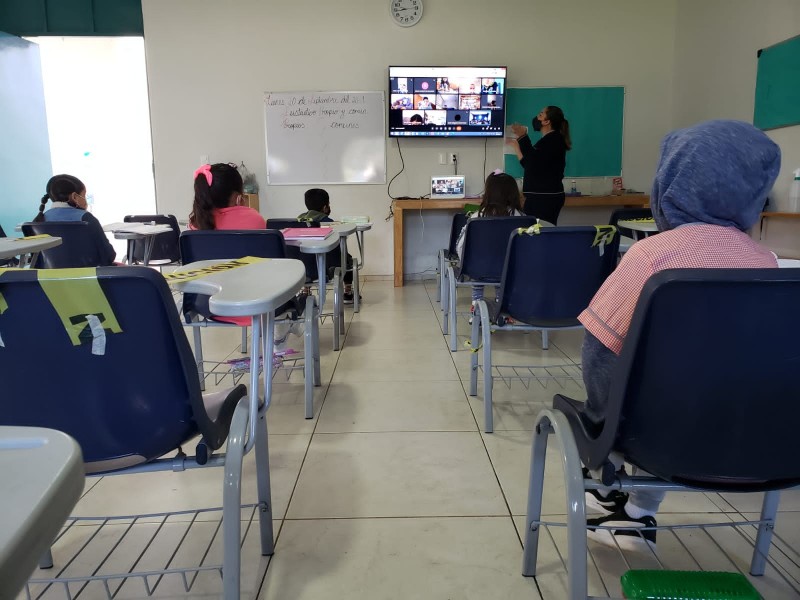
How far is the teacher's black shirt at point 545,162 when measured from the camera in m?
4.05

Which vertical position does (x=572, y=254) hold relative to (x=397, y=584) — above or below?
above

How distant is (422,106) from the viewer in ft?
17.0

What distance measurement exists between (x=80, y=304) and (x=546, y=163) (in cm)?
381

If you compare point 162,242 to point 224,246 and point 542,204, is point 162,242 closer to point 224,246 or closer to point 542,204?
point 224,246

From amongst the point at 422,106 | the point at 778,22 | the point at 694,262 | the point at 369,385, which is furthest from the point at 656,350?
the point at 422,106

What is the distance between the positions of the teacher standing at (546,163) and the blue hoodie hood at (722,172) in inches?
130

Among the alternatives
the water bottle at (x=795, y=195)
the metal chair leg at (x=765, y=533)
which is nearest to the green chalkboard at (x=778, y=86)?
the water bottle at (x=795, y=195)

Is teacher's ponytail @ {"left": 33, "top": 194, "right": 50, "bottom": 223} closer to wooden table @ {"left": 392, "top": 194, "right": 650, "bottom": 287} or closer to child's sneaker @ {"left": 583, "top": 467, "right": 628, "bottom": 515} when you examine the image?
wooden table @ {"left": 392, "top": 194, "right": 650, "bottom": 287}

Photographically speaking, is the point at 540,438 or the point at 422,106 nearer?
the point at 540,438

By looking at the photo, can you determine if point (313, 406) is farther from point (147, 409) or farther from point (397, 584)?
point (147, 409)

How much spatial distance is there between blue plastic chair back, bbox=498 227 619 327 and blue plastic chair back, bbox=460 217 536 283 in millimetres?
720

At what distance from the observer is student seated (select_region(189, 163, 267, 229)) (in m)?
2.38

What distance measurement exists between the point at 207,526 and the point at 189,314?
0.78 meters

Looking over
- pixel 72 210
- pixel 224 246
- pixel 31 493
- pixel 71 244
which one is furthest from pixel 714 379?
pixel 72 210
